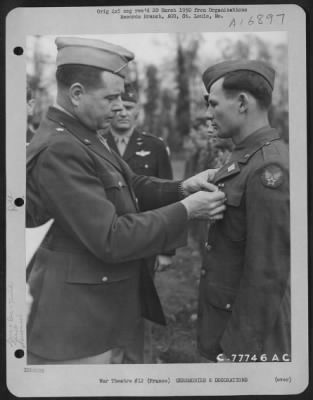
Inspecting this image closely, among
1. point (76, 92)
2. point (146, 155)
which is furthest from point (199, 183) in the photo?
point (76, 92)

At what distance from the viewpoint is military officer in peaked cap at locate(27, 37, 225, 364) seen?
4.83 feet

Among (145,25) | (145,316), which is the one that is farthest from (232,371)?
(145,25)

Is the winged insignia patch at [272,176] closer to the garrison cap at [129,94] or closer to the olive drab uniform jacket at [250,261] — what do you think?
the olive drab uniform jacket at [250,261]

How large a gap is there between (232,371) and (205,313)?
0.19 metres

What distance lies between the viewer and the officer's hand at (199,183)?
1.51 meters

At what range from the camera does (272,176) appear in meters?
1.50

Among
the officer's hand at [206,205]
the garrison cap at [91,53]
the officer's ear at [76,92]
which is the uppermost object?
the garrison cap at [91,53]

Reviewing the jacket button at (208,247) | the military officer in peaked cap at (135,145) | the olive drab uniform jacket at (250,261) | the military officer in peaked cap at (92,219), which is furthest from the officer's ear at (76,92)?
the jacket button at (208,247)

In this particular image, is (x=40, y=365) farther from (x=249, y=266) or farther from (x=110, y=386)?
(x=249, y=266)

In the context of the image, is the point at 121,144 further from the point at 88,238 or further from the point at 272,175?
the point at 272,175

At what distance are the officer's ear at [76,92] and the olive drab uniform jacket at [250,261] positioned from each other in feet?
1.54

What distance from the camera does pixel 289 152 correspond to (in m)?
1.53

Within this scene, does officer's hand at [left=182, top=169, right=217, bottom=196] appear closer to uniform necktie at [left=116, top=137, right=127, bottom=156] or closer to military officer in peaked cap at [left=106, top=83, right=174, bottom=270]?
military officer in peaked cap at [left=106, top=83, right=174, bottom=270]

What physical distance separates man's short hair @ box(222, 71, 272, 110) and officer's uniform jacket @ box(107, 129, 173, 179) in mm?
268
